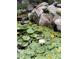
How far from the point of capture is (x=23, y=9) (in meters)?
1.63

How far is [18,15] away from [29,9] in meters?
0.11

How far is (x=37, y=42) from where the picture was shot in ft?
5.35

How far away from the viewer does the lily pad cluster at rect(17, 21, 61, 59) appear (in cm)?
161

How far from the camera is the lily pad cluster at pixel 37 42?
1610 millimetres

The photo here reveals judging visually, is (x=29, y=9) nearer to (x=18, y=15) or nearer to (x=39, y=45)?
(x=18, y=15)
